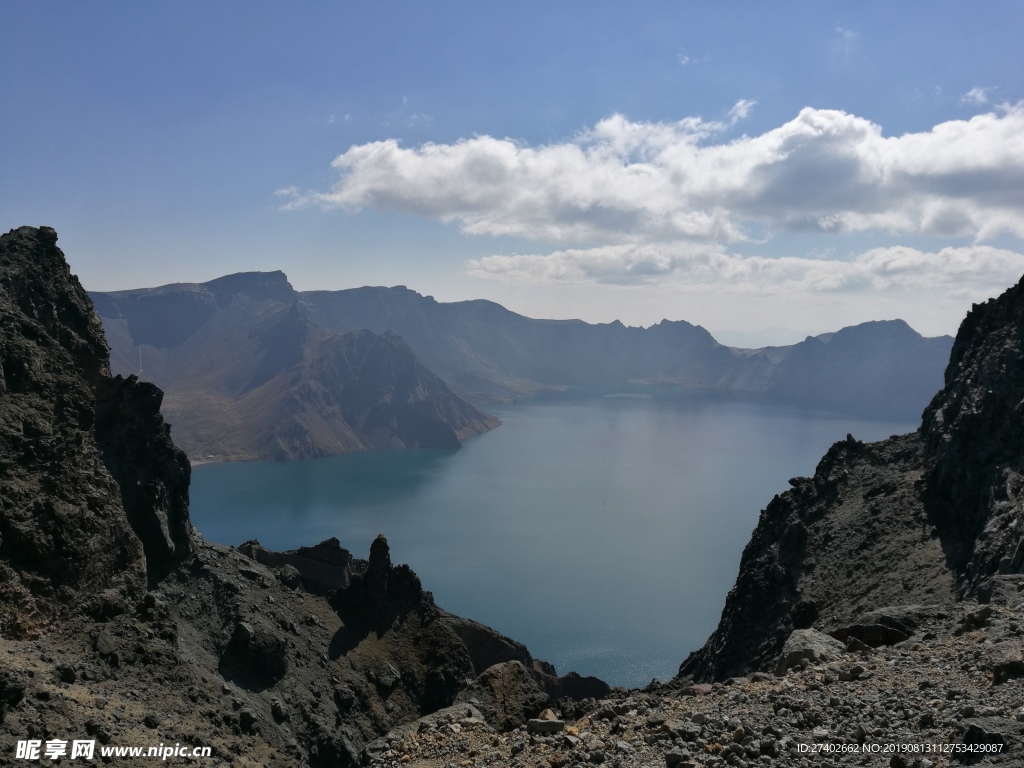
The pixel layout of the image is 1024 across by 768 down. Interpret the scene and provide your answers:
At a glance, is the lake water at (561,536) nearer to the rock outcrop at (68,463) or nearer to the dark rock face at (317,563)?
the dark rock face at (317,563)

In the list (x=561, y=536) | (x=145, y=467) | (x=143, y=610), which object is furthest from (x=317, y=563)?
(x=561, y=536)

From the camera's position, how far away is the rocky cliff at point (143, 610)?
27344 mm

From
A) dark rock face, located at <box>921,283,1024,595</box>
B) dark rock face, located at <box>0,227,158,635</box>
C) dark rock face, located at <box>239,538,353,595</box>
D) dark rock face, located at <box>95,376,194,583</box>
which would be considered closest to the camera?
dark rock face, located at <box>0,227,158,635</box>

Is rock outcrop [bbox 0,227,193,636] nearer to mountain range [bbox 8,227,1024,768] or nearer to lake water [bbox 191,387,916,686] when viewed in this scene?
mountain range [bbox 8,227,1024,768]

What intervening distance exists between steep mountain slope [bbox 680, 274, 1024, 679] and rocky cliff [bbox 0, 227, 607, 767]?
14.3 meters

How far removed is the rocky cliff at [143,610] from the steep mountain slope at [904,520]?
47.0ft

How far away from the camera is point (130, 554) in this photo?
3556 centimetres

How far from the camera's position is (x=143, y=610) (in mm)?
33469

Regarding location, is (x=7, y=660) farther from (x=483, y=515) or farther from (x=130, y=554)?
(x=483, y=515)

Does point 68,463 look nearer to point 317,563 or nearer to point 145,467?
point 145,467

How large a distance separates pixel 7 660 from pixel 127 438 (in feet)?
59.8

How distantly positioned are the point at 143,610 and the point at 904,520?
37.9 metres

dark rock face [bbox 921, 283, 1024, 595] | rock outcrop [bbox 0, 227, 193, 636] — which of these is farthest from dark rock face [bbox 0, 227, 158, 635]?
dark rock face [bbox 921, 283, 1024, 595]

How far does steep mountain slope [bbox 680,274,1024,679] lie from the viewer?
116 feet
